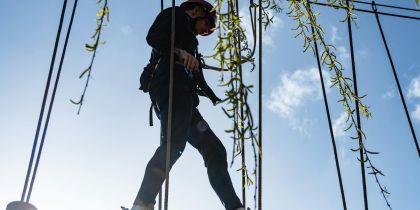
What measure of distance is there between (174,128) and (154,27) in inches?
19.2

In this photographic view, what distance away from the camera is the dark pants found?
1646mm

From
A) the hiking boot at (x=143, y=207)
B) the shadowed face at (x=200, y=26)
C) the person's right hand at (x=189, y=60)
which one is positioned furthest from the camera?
the shadowed face at (x=200, y=26)

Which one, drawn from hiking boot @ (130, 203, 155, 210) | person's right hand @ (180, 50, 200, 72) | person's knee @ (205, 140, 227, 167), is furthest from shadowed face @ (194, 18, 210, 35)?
hiking boot @ (130, 203, 155, 210)

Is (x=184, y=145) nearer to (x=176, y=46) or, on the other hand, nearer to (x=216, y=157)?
(x=216, y=157)

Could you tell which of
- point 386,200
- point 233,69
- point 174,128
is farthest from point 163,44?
point 386,200

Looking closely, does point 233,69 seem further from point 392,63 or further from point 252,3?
point 392,63

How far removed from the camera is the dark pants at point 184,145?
165 centimetres

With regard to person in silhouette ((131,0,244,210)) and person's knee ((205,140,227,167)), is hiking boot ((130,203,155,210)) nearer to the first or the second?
person in silhouette ((131,0,244,210))

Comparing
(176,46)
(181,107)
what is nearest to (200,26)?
(176,46)

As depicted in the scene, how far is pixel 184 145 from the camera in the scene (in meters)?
1.74

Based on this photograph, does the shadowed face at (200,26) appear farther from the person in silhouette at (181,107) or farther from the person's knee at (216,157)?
the person's knee at (216,157)

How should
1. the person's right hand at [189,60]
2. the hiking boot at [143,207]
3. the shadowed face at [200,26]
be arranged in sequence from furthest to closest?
the shadowed face at [200,26], the person's right hand at [189,60], the hiking boot at [143,207]

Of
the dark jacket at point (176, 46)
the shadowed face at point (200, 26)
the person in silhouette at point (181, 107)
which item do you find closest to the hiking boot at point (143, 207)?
the person in silhouette at point (181, 107)

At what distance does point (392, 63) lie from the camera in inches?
74.8
